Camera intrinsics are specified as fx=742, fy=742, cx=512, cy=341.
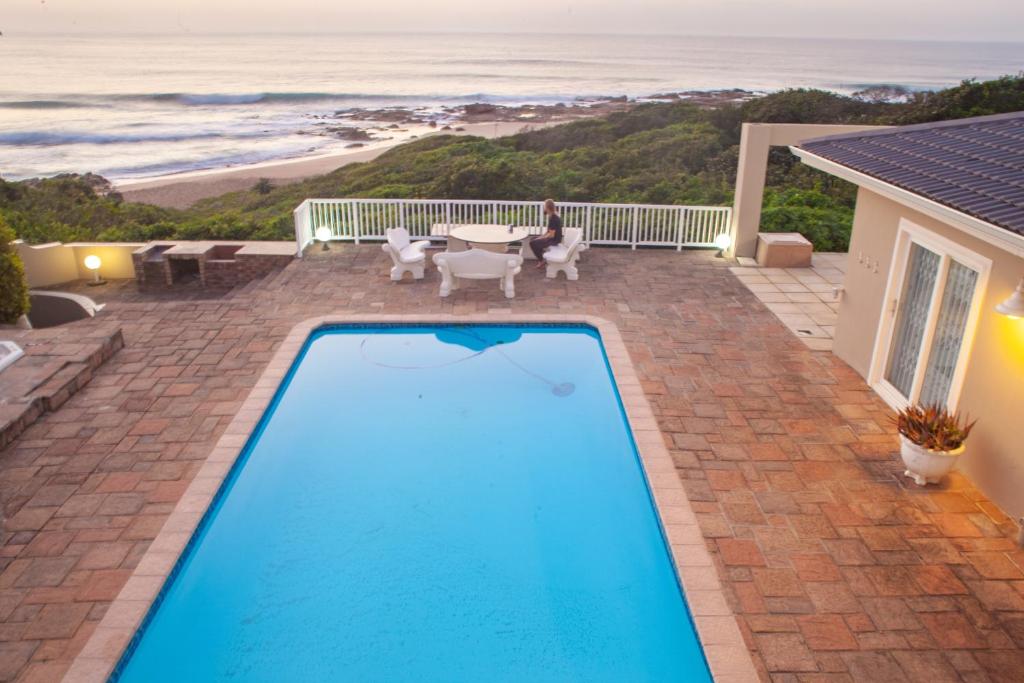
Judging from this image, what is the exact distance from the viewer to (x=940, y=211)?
562cm

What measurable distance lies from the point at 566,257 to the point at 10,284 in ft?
23.9

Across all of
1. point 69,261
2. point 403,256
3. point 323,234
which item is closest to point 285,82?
point 323,234

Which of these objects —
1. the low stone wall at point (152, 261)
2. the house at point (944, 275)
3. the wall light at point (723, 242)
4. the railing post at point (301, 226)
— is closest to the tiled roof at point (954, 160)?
the house at point (944, 275)

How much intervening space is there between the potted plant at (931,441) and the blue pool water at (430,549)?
2.08 m

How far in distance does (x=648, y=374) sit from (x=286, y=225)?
1353 cm

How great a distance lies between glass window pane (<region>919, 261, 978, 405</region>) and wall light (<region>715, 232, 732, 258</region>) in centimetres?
600

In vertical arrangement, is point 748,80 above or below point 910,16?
below

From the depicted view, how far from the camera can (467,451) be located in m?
6.94

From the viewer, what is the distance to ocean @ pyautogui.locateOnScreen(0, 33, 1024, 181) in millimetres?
43062

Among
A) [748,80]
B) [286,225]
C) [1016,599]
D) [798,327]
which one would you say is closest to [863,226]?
[798,327]

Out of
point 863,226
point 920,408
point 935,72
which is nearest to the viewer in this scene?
point 920,408

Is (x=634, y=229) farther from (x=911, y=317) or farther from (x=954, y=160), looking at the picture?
(x=954, y=160)

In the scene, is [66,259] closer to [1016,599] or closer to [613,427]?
[613,427]

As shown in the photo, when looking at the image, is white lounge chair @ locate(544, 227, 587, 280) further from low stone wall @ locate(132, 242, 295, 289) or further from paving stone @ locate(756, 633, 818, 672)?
paving stone @ locate(756, 633, 818, 672)
